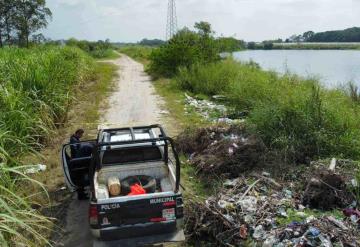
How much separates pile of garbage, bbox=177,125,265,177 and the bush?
11.9 metres

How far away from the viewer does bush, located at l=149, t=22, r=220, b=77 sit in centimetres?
2219

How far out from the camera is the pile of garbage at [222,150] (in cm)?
826

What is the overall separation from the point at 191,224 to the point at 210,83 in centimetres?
1243

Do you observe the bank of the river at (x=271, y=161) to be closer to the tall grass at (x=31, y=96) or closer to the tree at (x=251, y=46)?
the tall grass at (x=31, y=96)

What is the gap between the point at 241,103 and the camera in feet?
46.4

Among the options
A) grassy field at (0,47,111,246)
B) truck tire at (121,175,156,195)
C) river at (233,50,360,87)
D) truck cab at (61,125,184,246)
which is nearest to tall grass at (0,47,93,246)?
grassy field at (0,47,111,246)

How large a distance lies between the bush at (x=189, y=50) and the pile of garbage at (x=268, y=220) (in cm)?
1544

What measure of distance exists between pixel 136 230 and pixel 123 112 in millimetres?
10536

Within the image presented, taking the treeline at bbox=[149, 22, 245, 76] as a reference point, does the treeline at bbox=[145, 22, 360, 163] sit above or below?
below

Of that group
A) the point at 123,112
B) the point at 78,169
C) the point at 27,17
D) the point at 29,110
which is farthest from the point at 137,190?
the point at 27,17

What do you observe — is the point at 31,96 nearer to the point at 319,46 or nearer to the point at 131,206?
the point at 131,206

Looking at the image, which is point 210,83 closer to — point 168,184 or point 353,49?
point 168,184

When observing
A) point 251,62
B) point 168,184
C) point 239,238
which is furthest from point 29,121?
point 251,62

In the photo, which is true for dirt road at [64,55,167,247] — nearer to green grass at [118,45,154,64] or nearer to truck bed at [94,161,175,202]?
truck bed at [94,161,175,202]
